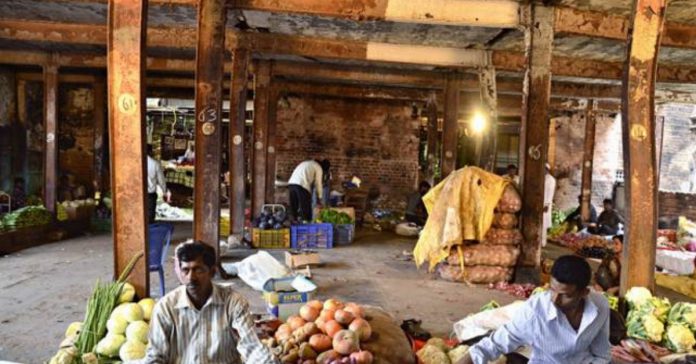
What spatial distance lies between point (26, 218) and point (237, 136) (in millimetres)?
4553

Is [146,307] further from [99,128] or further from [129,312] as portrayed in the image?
[99,128]

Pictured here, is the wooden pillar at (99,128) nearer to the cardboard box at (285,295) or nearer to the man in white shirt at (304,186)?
the man in white shirt at (304,186)

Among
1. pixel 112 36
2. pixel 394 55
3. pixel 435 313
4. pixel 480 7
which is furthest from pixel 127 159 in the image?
pixel 394 55

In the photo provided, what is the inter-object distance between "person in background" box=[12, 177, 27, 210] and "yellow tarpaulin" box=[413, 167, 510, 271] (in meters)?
9.92

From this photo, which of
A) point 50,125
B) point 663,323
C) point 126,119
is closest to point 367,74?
point 50,125

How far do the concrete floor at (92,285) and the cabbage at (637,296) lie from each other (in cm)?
152

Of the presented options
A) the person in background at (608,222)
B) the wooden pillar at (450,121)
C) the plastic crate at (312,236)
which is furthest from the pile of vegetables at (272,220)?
the person in background at (608,222)

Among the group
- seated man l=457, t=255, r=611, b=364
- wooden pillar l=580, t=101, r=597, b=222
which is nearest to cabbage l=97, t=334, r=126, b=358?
seated man l=457, t=255, r=611, b=364

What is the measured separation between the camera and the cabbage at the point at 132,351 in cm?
317

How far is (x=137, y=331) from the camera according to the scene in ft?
→ 10.8

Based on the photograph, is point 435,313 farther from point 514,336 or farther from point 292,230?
point 292,230

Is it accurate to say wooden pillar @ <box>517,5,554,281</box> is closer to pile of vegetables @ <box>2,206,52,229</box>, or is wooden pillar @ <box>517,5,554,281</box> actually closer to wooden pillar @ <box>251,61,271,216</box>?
wooden pillar @ <box>251,61,271,216</box>

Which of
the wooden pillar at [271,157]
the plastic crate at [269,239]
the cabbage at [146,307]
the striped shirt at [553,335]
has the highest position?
the wooden pillar at [271,157]

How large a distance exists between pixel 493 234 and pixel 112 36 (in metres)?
5.58
